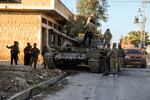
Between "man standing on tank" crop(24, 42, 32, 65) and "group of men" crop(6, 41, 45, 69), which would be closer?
"group of men" crop(6, 41, 45, 69)

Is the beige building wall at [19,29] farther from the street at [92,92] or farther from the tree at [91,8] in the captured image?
the street at [92,92]

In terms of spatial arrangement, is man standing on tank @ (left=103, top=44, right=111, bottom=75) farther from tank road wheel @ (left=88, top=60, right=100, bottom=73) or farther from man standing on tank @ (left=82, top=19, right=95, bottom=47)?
man standing on tank @ (left=82, top=19, right=95, bottom=47)

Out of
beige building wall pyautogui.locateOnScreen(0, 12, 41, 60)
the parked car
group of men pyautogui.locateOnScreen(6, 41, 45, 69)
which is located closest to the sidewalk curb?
group of men pyautogui.locateOnScreen(6, 41, 45, 69)

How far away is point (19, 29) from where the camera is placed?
36625mm

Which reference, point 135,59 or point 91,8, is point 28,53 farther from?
point 91,8

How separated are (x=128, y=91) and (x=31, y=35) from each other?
2155 cm

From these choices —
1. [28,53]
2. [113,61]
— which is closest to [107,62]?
[113,61]

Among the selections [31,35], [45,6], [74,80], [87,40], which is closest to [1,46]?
[31,35]

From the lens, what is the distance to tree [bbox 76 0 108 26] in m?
47.2

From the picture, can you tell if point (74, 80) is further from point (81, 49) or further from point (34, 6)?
point (34, 6)

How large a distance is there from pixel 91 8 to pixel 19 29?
12608mm

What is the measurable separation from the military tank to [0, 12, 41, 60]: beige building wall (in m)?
11.0

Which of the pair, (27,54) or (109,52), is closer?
(109,52)

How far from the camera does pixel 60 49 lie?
2583 centimetres
